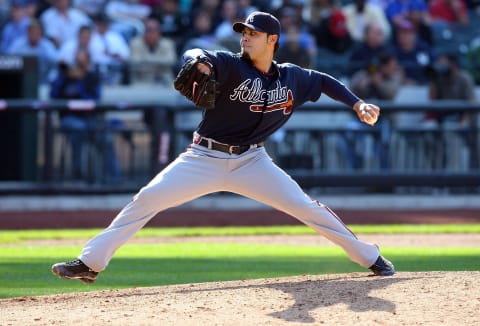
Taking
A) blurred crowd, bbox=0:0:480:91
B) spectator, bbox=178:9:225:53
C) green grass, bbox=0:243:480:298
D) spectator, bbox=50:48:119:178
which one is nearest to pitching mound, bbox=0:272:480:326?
green grass, bbox=0:243:480:298

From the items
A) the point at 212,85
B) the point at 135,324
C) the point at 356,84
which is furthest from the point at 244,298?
the point at 356,84

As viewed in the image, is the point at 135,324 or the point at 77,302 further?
the point at 77,302

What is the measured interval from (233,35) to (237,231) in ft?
16.0

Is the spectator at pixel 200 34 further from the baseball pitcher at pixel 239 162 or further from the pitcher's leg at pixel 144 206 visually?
the pitcher's leg at pixel 144 206

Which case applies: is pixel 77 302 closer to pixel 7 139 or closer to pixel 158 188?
pixel 158 188

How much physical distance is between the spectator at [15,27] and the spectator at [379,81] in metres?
5.24

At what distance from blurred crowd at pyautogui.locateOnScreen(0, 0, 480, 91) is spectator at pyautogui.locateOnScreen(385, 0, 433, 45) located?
18mm

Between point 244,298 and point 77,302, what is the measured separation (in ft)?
3.41

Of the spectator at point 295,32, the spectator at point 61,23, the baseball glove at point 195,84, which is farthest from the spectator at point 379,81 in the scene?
the baseball glove at point 195,84

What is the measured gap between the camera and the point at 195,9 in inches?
627

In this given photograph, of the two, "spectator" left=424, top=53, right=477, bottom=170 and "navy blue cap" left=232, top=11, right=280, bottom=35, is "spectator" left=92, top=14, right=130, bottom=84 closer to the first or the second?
"spectator" left=424, top=53, right=477, bottom=170

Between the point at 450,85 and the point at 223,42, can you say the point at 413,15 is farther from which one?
the point at 223,42

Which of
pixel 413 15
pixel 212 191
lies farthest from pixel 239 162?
pixel 413 15

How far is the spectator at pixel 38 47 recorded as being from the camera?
1434 centimetres
